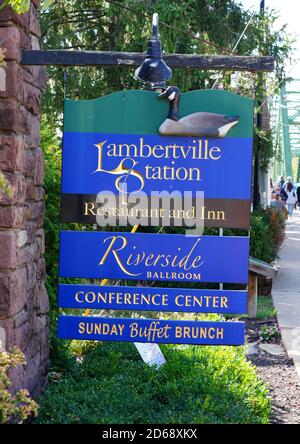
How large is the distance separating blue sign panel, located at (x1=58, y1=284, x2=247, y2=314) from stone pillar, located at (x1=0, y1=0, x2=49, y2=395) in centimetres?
41

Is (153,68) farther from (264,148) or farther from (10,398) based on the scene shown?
(264,148)

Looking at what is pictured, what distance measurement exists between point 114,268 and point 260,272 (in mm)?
4672

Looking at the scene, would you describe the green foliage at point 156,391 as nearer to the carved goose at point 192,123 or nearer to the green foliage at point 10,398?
the green foliage at point 10,398

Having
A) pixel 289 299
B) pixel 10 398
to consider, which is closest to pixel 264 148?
pixel 289 299

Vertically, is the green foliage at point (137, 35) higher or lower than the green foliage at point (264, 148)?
higher

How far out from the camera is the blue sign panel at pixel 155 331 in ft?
15.4

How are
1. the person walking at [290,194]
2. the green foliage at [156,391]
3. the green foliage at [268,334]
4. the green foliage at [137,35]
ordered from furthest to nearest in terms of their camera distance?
1. the person walking at [290,194]
2. the green foliage at [137,35]
3. the green foliage at [268,334]
4. the green foliage at [156,391]

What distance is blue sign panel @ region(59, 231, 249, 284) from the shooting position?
4684 mm

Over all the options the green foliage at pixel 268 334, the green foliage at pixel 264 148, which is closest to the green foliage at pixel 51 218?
the green foliage at pixel 268 334

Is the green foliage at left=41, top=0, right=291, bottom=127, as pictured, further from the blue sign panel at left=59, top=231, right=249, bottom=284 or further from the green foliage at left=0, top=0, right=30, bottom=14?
the green foliage at left=0, top=0, right=30, bottom=14

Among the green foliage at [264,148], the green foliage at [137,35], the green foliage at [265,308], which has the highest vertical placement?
the green foliage at [137,35]

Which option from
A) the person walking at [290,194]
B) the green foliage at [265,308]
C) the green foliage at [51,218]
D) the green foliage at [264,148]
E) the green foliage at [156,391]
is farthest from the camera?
the person walking at [290,194]

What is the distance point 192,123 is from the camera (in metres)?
4.59

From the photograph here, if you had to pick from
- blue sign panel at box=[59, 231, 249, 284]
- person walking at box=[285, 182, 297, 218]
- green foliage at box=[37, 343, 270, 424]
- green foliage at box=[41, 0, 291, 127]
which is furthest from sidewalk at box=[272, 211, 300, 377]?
person walking at box=[285, 182, 297, 218]
